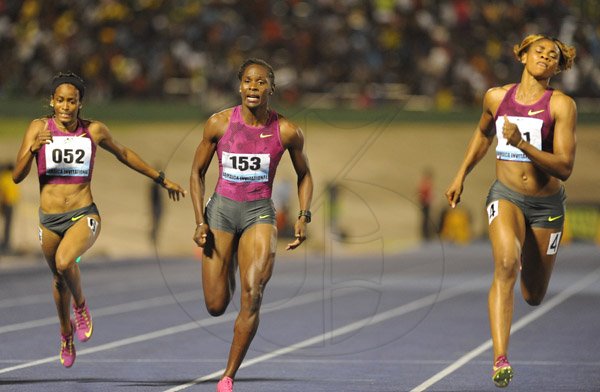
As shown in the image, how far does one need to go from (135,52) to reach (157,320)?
21.0 m

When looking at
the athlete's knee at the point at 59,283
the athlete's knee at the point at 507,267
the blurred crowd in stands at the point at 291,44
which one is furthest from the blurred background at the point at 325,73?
the athlete's knee at the point at 507,267

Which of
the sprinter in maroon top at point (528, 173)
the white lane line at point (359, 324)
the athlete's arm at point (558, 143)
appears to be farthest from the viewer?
the white lane line at point (359, 324)

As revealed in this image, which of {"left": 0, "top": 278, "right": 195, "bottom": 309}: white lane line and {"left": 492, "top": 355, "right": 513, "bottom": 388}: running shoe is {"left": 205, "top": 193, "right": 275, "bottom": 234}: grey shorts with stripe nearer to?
{"left": 492, "top": 355, "right": 513, "bottom": 388}: running shoe

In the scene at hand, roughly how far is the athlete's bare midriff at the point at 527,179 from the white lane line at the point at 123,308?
6.75 meters

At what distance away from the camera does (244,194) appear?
27.4 feet

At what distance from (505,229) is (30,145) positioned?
10.9 feet

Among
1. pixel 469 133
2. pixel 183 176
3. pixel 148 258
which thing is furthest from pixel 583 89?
pixel 148 258

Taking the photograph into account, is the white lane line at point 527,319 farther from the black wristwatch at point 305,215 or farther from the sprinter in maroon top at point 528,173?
the black wristwatch at point 305,215

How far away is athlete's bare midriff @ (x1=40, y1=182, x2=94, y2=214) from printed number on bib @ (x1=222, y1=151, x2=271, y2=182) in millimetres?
1454

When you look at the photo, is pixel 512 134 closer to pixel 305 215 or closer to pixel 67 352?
pixel 305 215

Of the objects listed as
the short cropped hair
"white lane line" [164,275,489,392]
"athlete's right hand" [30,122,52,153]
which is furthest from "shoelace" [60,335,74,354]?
the short cropped hair

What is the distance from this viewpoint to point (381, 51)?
3488 cm

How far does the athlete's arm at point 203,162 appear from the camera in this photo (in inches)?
326

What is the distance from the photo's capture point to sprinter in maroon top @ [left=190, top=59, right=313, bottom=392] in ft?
26.8
